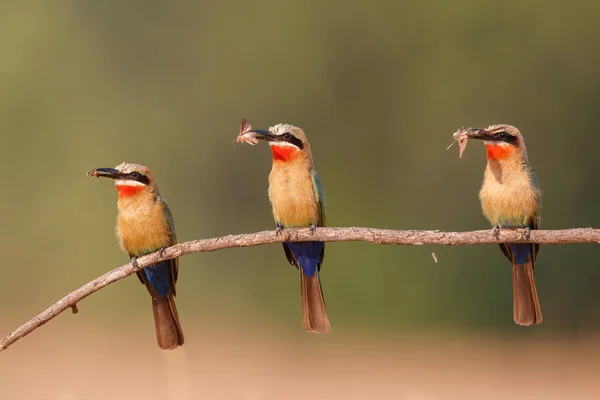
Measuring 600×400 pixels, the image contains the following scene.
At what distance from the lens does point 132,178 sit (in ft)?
15.3

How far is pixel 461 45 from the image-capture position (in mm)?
16625

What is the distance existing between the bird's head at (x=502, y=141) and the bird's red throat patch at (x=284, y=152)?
38.0 inches

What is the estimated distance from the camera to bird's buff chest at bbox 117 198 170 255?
15.9 ft

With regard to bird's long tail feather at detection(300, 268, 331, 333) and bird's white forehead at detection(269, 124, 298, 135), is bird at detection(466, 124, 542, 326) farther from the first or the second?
bird's white forehead at detection(269, 124, 298, 135)

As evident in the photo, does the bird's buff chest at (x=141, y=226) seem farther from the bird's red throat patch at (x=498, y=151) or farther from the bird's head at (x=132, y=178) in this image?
the bird's red throat patch at (x=498, y=151)

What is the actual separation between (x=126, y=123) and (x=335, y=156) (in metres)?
3.85

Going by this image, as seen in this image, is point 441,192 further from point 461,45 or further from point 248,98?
point 248,98

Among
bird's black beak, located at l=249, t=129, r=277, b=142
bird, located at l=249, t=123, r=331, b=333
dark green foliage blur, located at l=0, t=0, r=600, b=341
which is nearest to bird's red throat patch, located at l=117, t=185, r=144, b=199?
bird, located at l=249, t=123, r=331, b=333

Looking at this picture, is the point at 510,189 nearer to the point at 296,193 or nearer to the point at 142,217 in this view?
the point at 296,193

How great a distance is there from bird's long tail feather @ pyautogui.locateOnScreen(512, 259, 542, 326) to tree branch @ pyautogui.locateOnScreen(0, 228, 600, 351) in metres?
0.15

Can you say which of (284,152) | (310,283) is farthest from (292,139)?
(310,283)

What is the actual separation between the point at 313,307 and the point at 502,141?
0.99 m

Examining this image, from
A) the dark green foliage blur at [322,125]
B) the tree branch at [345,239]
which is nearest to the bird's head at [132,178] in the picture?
the tree branch at [345,239]

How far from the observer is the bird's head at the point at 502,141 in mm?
3822
